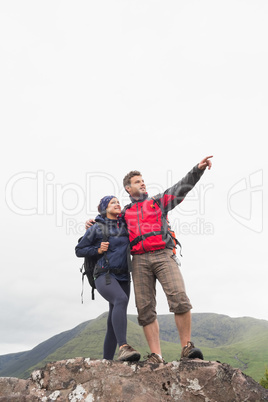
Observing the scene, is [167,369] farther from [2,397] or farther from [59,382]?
[2,397]

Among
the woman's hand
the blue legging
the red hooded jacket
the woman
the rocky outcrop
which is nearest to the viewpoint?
the rocky outcrop

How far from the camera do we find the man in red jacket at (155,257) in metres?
7.38

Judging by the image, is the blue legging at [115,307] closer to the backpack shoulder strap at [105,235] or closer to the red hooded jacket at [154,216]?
the backpack shoulder strap at [105,235]

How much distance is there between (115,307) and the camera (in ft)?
23.9

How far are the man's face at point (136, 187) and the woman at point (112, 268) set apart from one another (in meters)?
0.56

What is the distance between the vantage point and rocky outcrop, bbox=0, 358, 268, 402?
5.96 meters

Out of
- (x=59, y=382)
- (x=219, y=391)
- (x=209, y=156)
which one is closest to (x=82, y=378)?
(x=59, y=382)

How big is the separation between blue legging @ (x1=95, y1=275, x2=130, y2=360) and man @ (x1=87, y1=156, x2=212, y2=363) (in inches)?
19.4

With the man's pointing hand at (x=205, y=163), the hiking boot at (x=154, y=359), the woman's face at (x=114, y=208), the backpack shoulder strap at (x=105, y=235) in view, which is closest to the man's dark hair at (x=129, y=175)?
the woman's face at (x=114, y=208)

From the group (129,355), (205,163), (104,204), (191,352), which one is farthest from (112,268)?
(205,163)

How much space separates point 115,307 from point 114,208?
2.49 m

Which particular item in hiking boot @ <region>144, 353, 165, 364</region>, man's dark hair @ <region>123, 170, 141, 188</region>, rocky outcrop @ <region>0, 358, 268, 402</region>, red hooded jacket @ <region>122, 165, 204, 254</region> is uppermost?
man's dark hair @ <region>123, 170, 141, 188</region>

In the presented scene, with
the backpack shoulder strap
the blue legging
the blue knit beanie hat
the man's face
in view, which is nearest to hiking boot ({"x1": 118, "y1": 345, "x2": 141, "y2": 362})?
the blue legging

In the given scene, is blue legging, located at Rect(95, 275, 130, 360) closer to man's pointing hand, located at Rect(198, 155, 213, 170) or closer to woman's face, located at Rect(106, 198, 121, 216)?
woman's face, located at Rect(106, 198, 121, 216)
